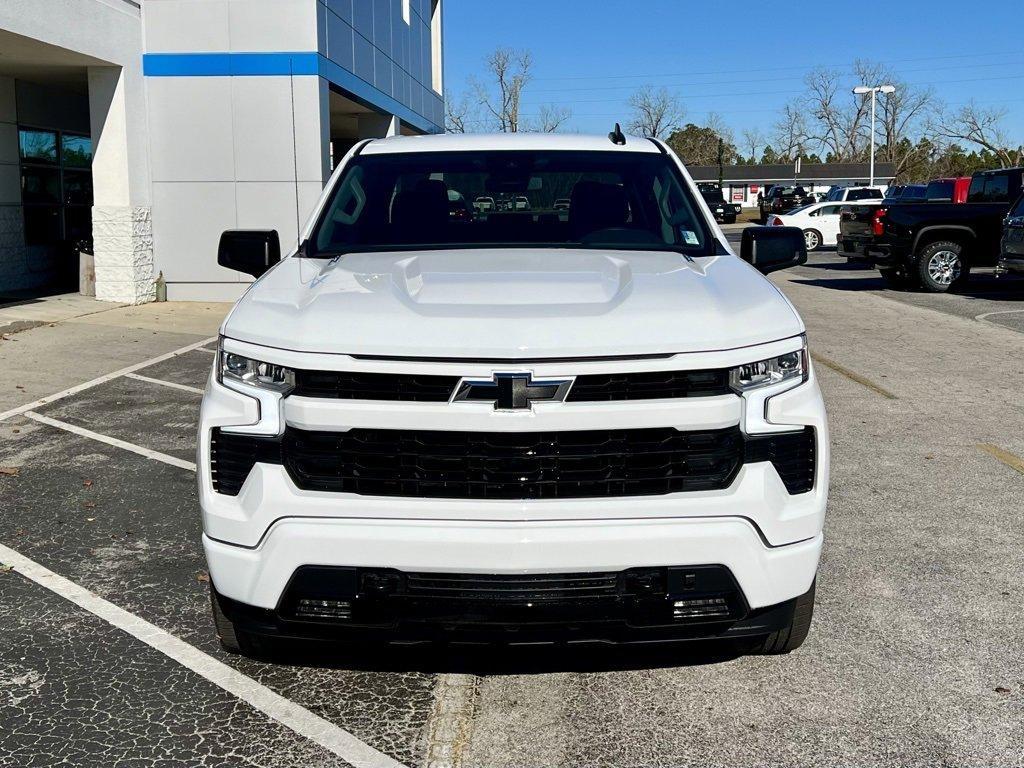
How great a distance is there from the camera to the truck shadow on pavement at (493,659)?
3871 mm

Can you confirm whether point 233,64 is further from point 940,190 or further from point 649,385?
point 940,190

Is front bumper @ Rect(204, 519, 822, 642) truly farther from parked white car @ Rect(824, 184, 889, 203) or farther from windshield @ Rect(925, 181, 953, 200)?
parked white car @ Rect(824, 184, 889, 203)

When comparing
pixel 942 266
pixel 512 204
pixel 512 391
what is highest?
pixel 512 204

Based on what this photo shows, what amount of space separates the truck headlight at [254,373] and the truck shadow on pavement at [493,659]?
1.01m

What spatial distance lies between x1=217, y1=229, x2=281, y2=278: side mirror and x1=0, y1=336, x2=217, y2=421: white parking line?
432 centimetres

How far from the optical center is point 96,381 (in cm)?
1004

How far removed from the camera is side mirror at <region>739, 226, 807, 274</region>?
477cm

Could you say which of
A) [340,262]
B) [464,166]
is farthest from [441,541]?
[464,166]

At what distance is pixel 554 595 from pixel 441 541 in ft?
1.14

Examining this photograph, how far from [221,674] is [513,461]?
4.70ft

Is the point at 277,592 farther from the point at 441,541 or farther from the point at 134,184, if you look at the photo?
the point at 134,184

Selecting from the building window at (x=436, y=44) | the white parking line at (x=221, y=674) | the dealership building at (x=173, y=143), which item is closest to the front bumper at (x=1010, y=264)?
the dealership building at (x=173, y=143)

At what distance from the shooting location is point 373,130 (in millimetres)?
27812

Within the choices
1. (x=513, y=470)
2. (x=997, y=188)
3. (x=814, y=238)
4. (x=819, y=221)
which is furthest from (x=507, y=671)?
(x=819, y=221)
